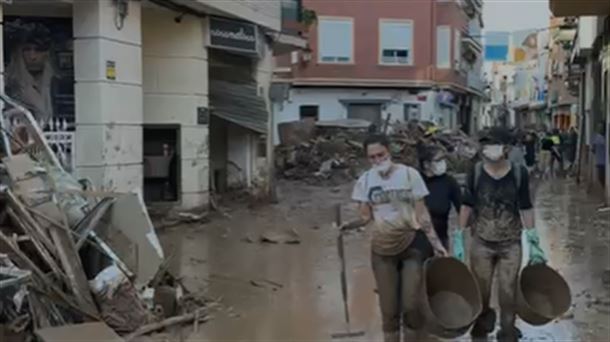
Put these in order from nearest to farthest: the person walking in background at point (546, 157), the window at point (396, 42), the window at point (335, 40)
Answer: the person walking in background at point (546, 157) < the window at point (335, 40) < the window at point (396, 42)

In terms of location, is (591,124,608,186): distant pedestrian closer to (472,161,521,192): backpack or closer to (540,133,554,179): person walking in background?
(540,133,554,179): person walking in background

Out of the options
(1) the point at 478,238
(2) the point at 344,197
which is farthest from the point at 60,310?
(2) the point at 344,197

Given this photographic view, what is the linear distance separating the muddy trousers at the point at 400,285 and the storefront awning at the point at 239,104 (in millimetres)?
11799

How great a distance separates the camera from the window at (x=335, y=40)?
44.2m

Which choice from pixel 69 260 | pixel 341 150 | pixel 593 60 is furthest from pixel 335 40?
pixel 69 260

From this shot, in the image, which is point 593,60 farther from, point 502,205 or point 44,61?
point 502,205

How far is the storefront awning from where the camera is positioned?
1931 centimetres

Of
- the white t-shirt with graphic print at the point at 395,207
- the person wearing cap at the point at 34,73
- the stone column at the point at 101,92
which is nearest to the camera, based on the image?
the white t-shirt with graphic print at the point at 395,207

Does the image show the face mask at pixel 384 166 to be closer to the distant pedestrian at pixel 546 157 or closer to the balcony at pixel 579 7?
the balcony at pixel 579 7

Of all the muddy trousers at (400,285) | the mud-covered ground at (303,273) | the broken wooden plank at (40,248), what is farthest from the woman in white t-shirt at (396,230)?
the broken wooden plank at (40,248)

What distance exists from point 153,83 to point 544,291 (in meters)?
10.3

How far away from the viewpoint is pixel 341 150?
3328cm

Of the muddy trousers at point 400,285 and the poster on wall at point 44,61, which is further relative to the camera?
the poster on wall at point 44,61

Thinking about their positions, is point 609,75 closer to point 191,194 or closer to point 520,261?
point 191,194
